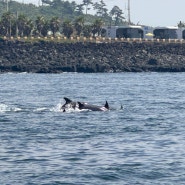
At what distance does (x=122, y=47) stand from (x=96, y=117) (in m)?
119

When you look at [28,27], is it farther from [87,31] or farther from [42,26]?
[87,31]

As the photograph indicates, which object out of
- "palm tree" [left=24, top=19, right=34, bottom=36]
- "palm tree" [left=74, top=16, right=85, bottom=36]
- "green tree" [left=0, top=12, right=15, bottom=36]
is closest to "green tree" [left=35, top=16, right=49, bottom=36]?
"palm tree" [left=24, top=19, right=34, bottom=36]

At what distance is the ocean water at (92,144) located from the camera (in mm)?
37094

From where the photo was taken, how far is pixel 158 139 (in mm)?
47375

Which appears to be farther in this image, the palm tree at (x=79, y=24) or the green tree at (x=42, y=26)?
the palm tree at (x=79, y=24)

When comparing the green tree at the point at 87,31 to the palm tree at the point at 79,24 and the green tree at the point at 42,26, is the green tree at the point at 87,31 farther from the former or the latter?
the green tree at the point at 42,26

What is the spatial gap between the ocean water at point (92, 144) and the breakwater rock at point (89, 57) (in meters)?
89.5

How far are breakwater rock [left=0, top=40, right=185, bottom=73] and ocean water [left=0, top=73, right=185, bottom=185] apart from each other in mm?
89526

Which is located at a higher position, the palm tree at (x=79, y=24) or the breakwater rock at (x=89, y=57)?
the palm tree at (x=79, y=24)

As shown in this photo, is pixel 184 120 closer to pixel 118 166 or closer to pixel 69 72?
pixel 118 166

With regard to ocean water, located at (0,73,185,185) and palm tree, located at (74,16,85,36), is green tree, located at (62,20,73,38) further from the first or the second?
ocean water, located at (0,73,185,185)

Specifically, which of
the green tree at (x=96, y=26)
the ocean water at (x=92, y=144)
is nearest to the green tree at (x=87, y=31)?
the green tree at (x=96, y=26)

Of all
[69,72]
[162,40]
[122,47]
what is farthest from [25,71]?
[162,40]

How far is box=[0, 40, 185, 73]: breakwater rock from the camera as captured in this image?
16475cm
